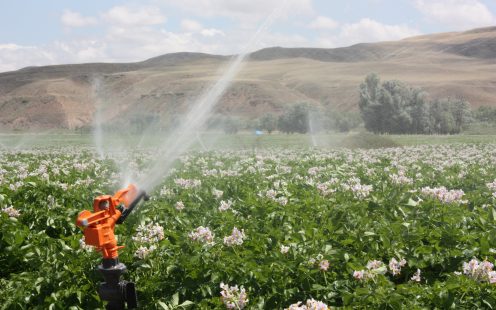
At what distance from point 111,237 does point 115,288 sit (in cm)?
47

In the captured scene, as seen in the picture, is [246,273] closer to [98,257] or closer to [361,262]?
[361,262]

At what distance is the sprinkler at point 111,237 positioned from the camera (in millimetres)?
4555

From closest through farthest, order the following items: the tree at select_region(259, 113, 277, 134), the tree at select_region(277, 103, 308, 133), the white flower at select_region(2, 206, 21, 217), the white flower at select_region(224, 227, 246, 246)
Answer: the white flower at select_region(224, 227, 246, 246)
the white flower at select_region(2, 206, 21, 217)
the tree at select_region(277, 103, 308, 133)
the tree at select_region(259, 113, 277, 134)

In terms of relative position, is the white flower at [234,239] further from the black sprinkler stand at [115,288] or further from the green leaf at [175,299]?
the black sprinkler stand at [115,288]

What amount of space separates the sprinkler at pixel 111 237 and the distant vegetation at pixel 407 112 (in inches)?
2605

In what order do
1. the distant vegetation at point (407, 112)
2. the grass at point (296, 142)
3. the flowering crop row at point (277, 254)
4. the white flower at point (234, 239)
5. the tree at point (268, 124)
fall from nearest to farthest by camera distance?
the flowering crop row at point (277, 254) < the white flower at point (234, 239) < the grass at point (296, 142) < the distant vegetation at point (407, 112) < the tree at point (268, 124)

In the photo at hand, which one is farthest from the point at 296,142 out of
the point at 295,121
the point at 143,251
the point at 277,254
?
the point at 277,254

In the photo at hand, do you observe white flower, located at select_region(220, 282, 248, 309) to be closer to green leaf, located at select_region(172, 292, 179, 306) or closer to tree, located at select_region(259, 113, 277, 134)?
green leaf, located at select_region(172, 292, 179, 306)

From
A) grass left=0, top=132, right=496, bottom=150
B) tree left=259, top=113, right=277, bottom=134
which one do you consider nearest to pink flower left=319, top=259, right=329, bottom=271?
grass left=0, top=132, right=496, bottom=150

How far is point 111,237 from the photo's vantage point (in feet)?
15.3

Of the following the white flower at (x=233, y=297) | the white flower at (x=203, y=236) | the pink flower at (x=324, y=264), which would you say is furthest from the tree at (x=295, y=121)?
the white flower at (x=233, y=297)

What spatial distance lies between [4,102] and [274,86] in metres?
86.4

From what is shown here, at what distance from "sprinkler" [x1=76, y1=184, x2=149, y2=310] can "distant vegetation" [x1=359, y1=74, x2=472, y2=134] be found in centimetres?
6617

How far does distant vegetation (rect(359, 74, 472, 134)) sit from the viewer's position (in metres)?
67.6
